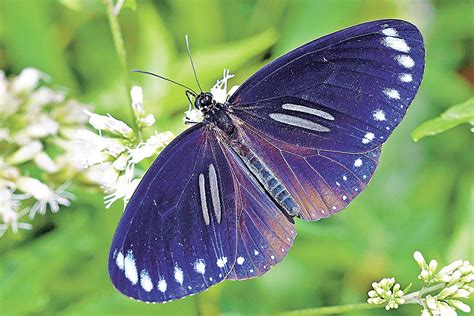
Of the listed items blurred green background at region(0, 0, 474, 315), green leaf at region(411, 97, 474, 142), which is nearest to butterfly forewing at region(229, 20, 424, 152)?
green leaf at region(411, 97, 474, 142)

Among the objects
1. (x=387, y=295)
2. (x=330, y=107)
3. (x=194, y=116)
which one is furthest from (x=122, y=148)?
(x=387, y=295)

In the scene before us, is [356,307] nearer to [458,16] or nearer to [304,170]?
[304,170]

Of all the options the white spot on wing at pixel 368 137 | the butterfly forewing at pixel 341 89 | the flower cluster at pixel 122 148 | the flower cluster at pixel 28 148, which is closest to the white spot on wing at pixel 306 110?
the butterfly forewing at pixel 341 89

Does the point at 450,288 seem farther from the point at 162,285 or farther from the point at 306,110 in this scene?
the point at 162,285

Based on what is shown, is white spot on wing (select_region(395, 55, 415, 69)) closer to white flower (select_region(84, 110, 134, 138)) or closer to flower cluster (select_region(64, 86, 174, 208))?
flower cluster (select_region(64, 86, 174, 208))

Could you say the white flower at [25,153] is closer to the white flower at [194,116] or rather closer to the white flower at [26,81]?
the white flower at [26,81]

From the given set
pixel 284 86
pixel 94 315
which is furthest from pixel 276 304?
pixel 284 86
